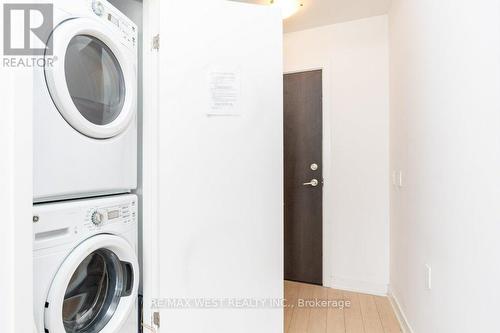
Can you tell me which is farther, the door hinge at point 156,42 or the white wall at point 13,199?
the door hinge at point 156,42

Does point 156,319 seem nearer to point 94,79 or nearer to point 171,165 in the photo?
point 171,165

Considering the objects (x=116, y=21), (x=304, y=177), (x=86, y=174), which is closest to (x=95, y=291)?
(x=86, y=174)

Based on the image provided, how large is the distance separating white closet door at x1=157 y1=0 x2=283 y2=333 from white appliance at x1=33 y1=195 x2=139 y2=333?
0.16 m

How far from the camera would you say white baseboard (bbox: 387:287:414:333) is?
1.78 m

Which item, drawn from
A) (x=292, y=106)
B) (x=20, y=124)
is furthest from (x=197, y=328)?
(x=292, y=106)

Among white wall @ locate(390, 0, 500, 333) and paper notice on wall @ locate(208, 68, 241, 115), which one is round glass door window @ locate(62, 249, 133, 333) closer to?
paper notice on wall @ locate(208, 68, 241, 115)

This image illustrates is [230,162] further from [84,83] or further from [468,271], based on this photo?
[468,271]

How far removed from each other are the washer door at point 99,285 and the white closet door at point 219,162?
164 mm

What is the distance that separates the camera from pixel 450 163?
120cm

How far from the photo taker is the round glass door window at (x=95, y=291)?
3.78 ft

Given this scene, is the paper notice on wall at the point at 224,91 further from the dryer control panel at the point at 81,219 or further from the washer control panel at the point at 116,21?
the dryer control panel at the point at 81,219

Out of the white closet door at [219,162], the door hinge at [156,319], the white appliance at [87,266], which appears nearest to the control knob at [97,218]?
the white appliance at [87,266]

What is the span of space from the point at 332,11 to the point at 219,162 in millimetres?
1778

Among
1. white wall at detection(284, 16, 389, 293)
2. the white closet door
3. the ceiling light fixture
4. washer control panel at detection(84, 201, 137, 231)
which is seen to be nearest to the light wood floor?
white wall at detection(284, 16, 389, 293)
